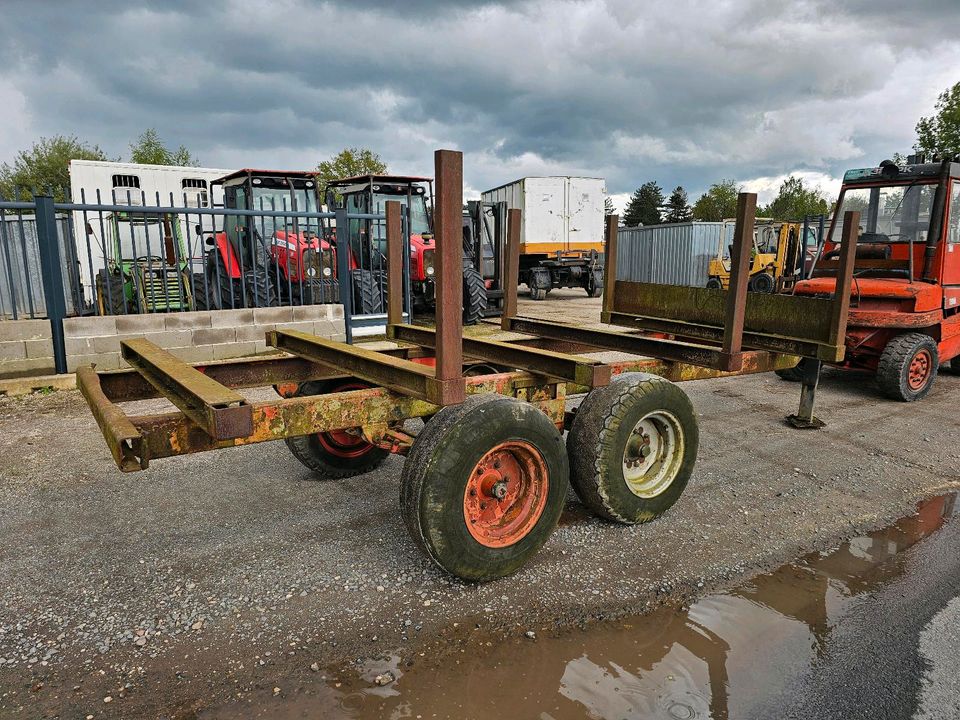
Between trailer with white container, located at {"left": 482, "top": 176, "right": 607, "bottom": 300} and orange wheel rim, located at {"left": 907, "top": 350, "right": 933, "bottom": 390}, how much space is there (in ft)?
46.1

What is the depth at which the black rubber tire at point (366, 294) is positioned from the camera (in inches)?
401

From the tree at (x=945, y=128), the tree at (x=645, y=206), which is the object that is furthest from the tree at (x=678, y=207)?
the tree at (x=945, y=128)

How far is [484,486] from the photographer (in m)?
3.17

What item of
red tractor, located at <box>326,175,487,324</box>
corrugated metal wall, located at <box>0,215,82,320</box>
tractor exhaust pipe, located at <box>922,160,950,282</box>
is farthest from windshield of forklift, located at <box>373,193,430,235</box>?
tractor exhaust pipe, located at <box>922,160,950,282</box>

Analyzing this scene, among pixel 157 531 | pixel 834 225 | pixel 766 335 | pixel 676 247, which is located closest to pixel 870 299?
pixel 834 225

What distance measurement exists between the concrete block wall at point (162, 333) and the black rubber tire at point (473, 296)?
10.8ft

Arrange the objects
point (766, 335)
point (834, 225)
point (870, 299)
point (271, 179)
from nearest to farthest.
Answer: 1. point (766, 335)
2. point (870, 299)
3. point (834, 225)
4. point (271, 179)

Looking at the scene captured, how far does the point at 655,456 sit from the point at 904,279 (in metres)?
5.35

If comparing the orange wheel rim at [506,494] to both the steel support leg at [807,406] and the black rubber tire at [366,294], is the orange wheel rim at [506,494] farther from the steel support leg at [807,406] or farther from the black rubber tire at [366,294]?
the black rubber tire at [366,294]

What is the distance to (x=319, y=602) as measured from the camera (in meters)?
3.00

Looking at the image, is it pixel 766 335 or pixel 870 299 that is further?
pixel 870 299

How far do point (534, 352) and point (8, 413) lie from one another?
5735 millimetres

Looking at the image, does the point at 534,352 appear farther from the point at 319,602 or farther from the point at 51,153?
the point at 51,153

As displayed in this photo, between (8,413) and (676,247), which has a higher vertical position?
(676,247)
